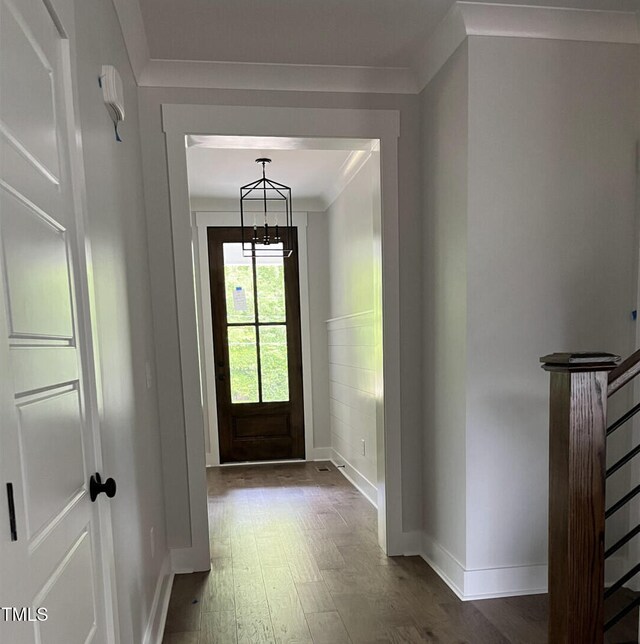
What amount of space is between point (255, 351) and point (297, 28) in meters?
3.29

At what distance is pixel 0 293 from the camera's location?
2.51 ft

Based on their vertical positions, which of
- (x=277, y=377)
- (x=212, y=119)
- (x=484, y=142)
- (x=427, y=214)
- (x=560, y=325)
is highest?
(x=212, y=119)

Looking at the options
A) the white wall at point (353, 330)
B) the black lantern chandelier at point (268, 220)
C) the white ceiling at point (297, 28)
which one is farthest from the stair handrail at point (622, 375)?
the black lantern chandelier at point (268, 220)

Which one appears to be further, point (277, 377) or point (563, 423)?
point (277, 377)

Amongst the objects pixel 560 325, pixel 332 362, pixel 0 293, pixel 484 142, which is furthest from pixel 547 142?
pixel 332 362

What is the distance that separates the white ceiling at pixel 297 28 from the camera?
2070 mm

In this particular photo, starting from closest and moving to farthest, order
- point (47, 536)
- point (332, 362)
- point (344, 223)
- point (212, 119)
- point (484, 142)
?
1. point (47, 536)
2. point (484, 142)
3. point (212, 119)
4. point (344, 223)
5. point (332, 362)

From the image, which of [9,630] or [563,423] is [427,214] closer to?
[563,423]

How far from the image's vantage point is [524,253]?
2.21 m

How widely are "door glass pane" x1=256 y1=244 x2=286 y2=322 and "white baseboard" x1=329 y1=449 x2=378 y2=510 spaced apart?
57.7 inches

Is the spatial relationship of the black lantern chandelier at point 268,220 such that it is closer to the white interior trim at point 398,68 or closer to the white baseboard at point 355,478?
the white baseboard at point 355,478

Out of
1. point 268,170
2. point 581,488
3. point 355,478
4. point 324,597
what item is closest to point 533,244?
point 581,488

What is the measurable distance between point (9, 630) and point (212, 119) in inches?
91.2

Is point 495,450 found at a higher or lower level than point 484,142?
lower
